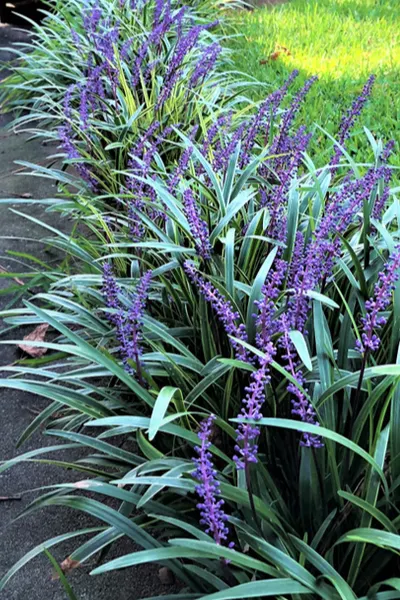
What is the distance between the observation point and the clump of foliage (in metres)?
1.17

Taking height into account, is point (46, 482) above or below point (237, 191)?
below

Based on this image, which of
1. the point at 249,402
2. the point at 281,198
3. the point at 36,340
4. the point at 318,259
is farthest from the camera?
the point at 36,340

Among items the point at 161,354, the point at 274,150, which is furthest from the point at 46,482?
the point at 274,150

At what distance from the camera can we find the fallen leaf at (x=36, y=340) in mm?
2459

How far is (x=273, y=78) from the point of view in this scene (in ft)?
14.9

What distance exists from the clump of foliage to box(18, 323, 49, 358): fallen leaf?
13 cm

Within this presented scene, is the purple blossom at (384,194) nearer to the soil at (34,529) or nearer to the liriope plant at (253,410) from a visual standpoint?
the liriope plant at (253,410)

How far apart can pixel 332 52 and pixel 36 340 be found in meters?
3.53

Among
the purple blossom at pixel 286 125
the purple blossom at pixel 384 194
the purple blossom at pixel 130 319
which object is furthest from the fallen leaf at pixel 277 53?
the purple blossom at pixel 130 319

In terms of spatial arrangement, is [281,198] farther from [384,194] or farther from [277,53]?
[277,53]

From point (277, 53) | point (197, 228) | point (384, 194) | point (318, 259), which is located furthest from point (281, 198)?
point (277, 53)

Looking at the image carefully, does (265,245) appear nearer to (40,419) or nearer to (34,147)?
(40,419)

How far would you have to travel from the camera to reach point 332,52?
5.03 metres

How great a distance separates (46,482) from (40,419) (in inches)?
11.5
